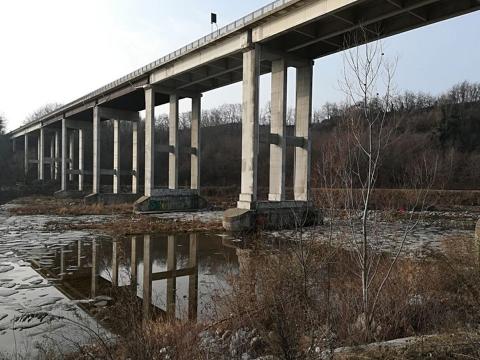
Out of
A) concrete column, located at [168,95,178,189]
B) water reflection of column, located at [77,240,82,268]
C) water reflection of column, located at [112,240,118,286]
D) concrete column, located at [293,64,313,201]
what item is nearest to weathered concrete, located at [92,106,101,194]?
concrete column, located at [168,95,178,189]

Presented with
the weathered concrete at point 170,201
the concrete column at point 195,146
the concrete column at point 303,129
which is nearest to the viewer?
the concrete column at point 303,129

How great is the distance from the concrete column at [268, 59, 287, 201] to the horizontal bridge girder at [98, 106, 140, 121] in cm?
2538

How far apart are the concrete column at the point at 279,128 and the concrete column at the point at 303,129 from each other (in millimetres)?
1548

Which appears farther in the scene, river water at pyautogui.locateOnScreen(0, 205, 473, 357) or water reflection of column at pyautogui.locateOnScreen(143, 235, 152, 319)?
water reflection of column at pyautogui.locateOnScreen(143, 235, 152, 319)

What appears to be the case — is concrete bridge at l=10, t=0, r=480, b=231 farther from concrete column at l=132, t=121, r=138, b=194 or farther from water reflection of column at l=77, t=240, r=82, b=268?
water reflection of column at l=77, t=240, r=82, b=268

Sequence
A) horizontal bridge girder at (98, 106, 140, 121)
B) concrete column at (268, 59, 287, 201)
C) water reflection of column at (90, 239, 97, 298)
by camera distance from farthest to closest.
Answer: horizontal bridge girder at (98, 106, 140, 121) → concrete column at (268, 59, 287, 201) → water reflection of column at (90, 239, 97, 298)

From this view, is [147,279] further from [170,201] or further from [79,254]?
[170,201]

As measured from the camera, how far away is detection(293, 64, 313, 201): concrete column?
2336 cm

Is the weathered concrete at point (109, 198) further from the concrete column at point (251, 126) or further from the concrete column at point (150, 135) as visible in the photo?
the concrete column at point (251, 126)

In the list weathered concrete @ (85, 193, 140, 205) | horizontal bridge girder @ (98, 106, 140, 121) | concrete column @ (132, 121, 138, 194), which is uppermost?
horizontal bridge girder @ (98, 106, 140, 121)

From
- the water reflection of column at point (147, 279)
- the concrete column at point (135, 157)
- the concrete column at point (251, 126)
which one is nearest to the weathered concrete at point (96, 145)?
the concrete column at point (135, 157)

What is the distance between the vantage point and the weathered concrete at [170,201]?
97.2ft

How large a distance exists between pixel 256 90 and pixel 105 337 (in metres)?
17.2

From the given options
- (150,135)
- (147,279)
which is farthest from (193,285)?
(150,135)
